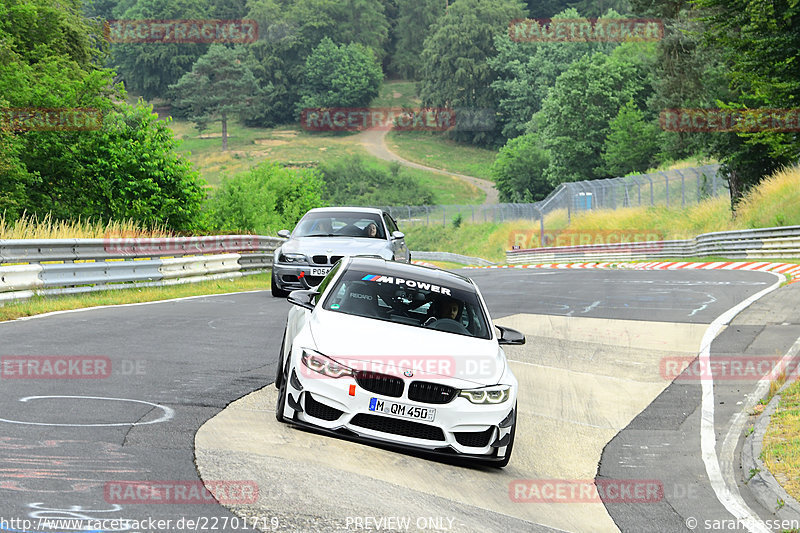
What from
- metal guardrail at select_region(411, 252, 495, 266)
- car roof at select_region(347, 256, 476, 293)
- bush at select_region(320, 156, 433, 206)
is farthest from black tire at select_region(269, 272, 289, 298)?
bush at select_region(320, 156, 433, 206)

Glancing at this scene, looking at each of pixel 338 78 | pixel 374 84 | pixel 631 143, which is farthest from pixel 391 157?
pixel 631 143

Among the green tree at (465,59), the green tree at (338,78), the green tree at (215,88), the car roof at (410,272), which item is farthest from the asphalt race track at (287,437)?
the green tree at (338,78)

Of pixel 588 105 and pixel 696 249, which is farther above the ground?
pixel 588 105

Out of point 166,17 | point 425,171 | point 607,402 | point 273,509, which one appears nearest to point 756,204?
point 607,402

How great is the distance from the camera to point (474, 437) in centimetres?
757

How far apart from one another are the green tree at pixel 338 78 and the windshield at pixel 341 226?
140171 mm

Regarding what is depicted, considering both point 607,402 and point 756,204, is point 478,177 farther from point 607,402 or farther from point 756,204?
point 607,402

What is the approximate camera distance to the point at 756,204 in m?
40.9

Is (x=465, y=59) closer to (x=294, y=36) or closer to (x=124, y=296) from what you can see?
(x=294, y=36)

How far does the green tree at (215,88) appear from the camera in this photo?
14750 cm

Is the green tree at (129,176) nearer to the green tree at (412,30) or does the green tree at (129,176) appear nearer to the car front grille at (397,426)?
the car front grille at (397,426)

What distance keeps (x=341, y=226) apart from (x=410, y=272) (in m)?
10.3

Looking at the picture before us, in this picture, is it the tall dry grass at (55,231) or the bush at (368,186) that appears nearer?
the tall dry grass at (55,231)

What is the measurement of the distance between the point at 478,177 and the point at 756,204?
9366 cm
